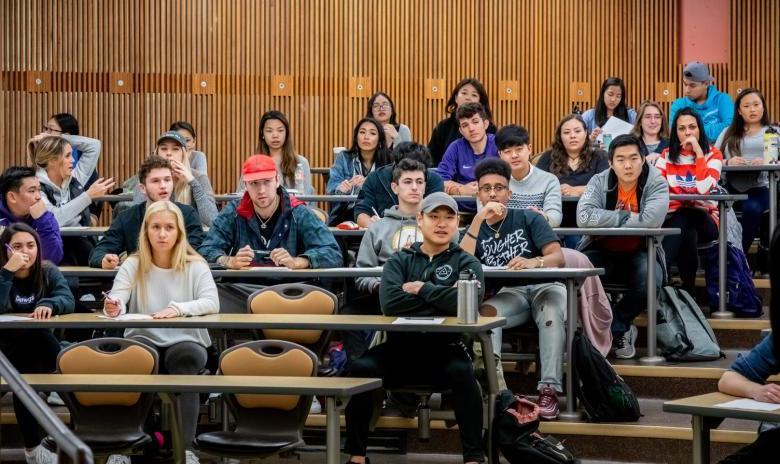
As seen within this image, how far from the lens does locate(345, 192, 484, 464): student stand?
536 cm

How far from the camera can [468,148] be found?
8234 millimetres

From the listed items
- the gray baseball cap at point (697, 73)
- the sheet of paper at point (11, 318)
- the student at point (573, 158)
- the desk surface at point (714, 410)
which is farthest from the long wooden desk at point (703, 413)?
the gray baseball cap at point (697, 73)

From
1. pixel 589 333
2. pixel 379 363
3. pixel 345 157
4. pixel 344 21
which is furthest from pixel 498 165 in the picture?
pixel 344 21

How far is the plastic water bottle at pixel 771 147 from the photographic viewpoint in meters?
7.97

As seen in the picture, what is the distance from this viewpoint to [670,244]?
7223 mm

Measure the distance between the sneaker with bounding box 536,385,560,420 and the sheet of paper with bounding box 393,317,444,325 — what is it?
783 millimetres

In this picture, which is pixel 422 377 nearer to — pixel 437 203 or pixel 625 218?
pixel 437 203

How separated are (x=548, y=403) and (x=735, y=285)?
196 cm

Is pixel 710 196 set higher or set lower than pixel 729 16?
lower

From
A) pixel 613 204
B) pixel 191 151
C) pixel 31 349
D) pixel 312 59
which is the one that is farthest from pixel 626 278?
pixel 312 59

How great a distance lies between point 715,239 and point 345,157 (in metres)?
2.61

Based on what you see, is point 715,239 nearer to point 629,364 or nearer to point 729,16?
point 629,364

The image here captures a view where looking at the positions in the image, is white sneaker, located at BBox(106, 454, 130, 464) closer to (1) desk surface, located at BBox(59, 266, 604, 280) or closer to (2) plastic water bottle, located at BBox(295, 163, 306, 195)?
(1) desk surface, located at BBox(59, 266, 604, 280)

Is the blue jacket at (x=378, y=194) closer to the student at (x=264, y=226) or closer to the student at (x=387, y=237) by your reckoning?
the student at (x=387, y=237)
